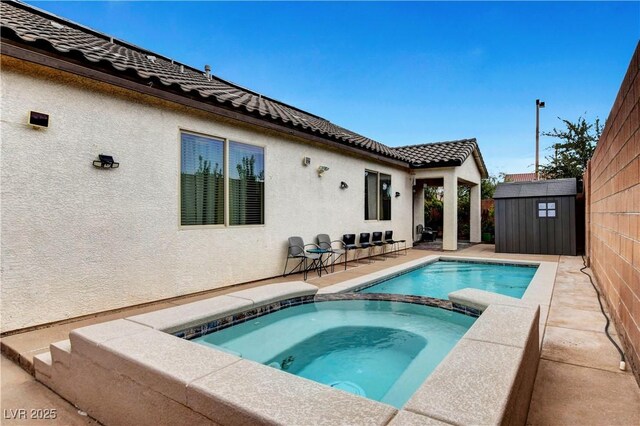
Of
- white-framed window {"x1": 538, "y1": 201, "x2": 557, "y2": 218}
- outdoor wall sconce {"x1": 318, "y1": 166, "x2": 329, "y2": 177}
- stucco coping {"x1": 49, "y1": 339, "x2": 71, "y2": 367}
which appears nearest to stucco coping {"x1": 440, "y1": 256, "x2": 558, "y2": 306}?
white-framed window {"x1": 538, "y1": 201, "x2": 557, "y2": 218}

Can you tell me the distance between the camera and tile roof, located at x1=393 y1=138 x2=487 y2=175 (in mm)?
12312

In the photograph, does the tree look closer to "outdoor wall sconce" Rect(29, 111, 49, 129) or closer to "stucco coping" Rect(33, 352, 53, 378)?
"outdoor wall sconce" Rect(29, 111, 49, 129)

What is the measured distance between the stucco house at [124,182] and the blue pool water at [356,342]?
78.9 inches

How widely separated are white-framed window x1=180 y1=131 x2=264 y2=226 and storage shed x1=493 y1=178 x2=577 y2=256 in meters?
8.87

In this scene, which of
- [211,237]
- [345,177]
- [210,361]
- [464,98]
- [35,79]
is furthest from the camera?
[464,98]

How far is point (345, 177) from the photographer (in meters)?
9.66

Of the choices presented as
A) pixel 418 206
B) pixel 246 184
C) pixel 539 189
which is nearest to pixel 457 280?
pixel 246 184

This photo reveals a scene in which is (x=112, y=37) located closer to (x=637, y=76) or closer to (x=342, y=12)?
(x=342, y=12)

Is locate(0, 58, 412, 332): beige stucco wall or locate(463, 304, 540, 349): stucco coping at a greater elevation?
locate(0, 58, 412, 332): beige stucco wall

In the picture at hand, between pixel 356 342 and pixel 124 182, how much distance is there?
3858mm

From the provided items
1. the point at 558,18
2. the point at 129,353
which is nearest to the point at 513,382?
the point at 129,353

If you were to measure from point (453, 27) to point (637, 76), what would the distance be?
10621mm

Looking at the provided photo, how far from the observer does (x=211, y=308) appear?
12.6ft

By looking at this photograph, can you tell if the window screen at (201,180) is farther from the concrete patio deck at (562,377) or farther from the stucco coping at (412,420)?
the stucco coping at (412,420)
